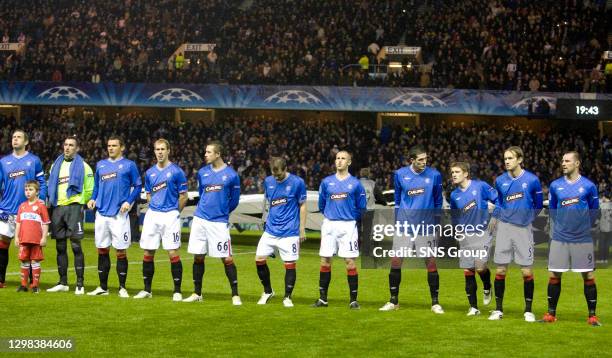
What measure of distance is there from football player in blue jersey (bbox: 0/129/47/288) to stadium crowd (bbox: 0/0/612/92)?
85.0ft

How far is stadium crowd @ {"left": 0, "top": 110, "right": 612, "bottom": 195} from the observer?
37.8 metres

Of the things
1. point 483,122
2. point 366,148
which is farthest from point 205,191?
point 483,122

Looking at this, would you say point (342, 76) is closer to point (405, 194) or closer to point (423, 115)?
point (423, 115)

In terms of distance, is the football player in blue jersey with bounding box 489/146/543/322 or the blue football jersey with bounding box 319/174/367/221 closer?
the football player in blue jersey with bounding box 489/146/543/322

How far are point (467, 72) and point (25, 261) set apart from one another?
2732cm

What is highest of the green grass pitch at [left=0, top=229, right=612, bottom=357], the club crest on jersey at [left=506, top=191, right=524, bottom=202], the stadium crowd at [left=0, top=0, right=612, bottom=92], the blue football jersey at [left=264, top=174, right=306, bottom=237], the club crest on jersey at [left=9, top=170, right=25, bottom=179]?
the stadium crowd at [left=0, top=0, right=612, bottom=92]

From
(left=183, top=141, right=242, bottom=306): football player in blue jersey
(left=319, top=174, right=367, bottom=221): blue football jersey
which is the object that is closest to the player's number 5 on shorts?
(left=183, top=141, right=242, bottom=306): football player in blue jersey

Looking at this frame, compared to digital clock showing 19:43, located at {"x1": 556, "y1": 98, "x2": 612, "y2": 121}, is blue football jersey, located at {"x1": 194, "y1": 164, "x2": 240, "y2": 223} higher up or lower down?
lower down

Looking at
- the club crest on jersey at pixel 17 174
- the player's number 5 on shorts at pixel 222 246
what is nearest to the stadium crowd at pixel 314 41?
the club crest on jersey at pixel 17 174

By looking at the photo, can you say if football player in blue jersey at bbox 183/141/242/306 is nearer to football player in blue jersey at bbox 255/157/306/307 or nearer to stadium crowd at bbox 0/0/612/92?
football player in blue jersey at bbox 255/157/306/307

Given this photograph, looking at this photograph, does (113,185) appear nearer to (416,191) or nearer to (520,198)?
(416,191)

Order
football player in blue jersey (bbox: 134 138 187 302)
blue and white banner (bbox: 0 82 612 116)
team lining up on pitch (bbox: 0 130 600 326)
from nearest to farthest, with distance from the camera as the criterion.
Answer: team lining up on pitch (bbox: 0 130 600 326), football player in blue jersey (bbox: 134 138 187 302), blue and white banner (bbox: 0 82 612 116)

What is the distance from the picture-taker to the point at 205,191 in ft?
48.0

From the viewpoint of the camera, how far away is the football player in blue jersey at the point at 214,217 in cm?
1445
